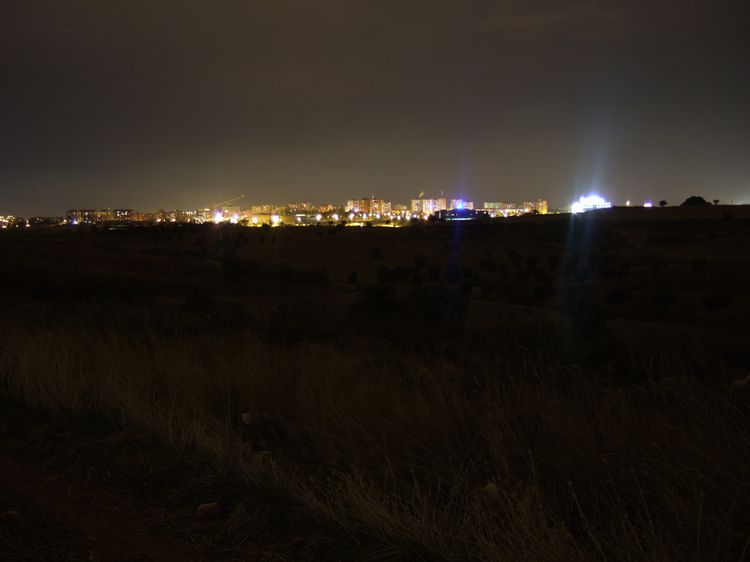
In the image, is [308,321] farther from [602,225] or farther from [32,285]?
[602,225]

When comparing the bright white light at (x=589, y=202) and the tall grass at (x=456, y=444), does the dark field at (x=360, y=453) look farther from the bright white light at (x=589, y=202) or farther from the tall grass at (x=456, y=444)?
the bright white light at (x=589, y=202)

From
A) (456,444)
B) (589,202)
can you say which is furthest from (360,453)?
(589,202)

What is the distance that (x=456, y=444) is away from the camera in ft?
15.6

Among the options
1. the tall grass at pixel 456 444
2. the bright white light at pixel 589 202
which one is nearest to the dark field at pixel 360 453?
the tall grass at pixel 456 444

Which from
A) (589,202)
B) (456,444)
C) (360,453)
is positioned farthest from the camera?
(589,202)

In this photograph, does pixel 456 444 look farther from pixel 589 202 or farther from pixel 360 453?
pixel 589 202

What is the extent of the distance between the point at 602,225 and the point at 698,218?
48.0 ft

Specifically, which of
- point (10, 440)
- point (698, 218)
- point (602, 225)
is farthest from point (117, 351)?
point (698, 218)

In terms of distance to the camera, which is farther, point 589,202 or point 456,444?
point 589,202

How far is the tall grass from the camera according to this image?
3.37 metres

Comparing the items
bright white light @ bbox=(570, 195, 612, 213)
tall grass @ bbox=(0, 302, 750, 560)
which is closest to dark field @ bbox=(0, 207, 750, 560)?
tall grass @ bbox=(0, 302, 750, 560)

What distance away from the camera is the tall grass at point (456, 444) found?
3.37 meters

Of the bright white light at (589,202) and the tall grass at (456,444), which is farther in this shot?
the bright white light at (589,202)

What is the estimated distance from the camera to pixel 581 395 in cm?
570
